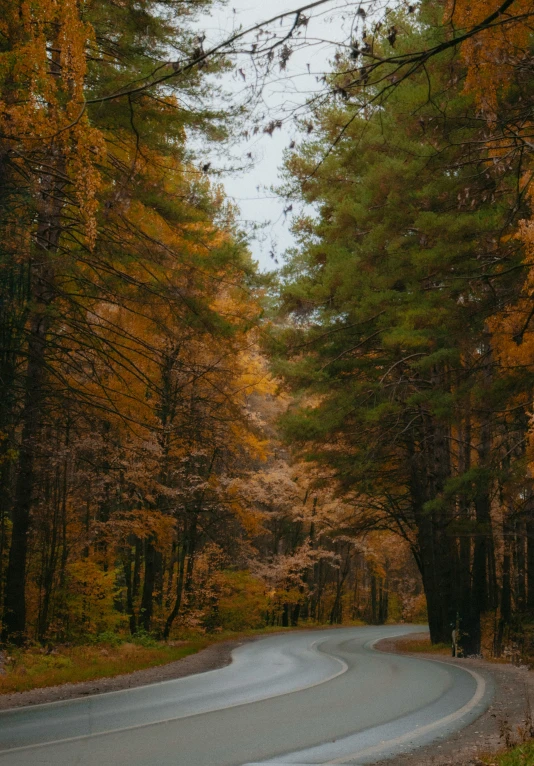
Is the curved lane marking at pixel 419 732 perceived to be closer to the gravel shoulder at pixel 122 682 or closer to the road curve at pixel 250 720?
the road curve at pixel 250 720

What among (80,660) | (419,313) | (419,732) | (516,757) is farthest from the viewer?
(419,313)

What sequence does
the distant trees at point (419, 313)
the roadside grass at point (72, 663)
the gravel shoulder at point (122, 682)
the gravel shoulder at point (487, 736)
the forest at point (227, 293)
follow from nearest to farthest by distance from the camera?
1. the gravel shoulder at point (487, 736)
2. the forest at point (227, 293)
3. the gravel shoulder at point (122, 682)
4. the roadside grass at point (72, 663)
5. the distant trees at point (419, 313)

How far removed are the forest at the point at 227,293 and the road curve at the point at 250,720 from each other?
3.83 metres

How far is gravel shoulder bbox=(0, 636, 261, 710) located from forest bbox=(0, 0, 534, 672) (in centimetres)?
211

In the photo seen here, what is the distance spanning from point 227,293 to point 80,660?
960 centimetres

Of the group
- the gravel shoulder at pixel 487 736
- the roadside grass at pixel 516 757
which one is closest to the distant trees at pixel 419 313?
the gravel shoulder at pixel 487 736

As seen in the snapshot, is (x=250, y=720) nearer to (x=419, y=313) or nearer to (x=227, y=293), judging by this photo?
(x=419, y=313)

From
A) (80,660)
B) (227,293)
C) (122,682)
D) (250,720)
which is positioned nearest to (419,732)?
(250,720)

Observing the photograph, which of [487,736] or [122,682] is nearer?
[487,736]

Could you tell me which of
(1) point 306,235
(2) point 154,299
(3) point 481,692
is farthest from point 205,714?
(1) point 306,235

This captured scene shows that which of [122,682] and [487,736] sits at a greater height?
[487,736]

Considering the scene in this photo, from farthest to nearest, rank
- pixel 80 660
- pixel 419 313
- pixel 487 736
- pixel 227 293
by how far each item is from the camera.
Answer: pixel 227 293 < pixel 419 313 < pixel 80 660 < pixel 487 736

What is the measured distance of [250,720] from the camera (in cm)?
796

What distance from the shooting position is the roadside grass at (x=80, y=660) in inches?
→ 433
